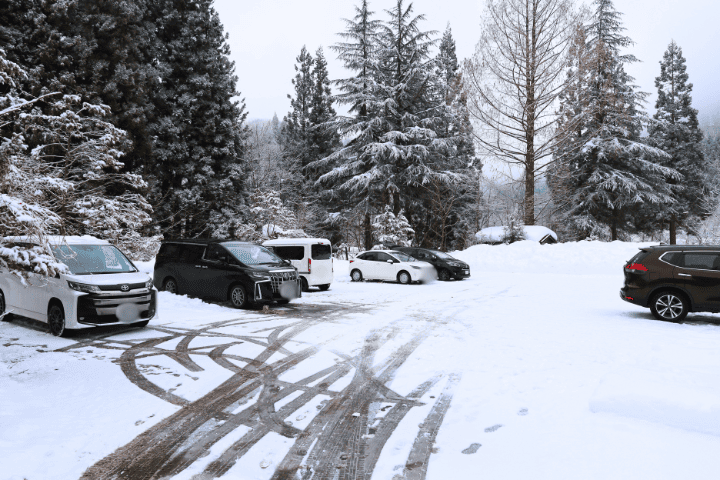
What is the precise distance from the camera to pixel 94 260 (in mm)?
8398

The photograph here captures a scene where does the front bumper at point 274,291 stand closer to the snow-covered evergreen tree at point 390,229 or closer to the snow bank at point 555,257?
the snow bank at point 555,257

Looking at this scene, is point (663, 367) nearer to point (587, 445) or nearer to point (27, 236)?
point (587, 445)

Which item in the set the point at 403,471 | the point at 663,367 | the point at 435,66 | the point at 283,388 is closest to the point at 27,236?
the point at 283,388

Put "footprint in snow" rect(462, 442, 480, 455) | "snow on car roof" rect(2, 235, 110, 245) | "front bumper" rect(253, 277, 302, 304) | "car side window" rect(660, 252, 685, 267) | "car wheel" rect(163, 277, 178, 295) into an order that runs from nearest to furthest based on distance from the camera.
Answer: "footprint in snow" rect(462, 442, 480, 455) < "snow on car roof" rect(2, 235, 110, 245) < "car side window" rect(660, 252, 685, 267) < "front bumper" rect(253, 277, 302, 304) < "car wheel" rect(163, 277, 178, 295)

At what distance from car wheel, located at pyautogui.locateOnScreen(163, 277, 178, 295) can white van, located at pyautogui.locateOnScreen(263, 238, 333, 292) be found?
404 centimetres

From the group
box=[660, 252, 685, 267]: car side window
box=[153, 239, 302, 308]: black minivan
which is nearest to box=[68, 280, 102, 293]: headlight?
box=[153, 239, 302, 308]: black minivan

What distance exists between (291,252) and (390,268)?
521 centimetres

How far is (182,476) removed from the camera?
3.20 meters

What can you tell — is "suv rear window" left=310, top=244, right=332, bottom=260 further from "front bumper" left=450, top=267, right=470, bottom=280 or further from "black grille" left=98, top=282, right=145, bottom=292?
"black grille" left=98, top=282, right=145, bottom=292

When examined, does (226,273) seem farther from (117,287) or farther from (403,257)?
(403,257)

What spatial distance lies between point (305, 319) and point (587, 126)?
116 ft

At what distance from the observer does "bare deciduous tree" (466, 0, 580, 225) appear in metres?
21.8

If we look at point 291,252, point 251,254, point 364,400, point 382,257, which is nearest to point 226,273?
point 251,254

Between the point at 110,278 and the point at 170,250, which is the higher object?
the point at 170,250
